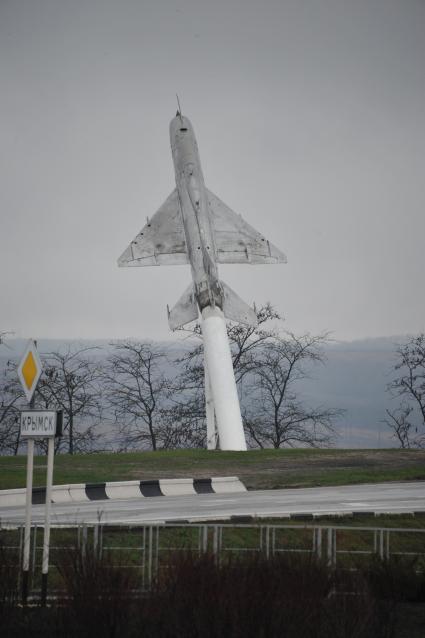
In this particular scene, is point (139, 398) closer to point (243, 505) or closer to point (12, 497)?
point (12, 497)

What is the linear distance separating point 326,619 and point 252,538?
28.4 ft

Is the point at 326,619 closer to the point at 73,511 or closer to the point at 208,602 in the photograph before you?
the point at 208,602

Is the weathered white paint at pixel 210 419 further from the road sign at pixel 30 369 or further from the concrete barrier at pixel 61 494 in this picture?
the road sign at pixel 30 369

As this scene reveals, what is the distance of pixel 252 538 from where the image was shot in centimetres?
1906

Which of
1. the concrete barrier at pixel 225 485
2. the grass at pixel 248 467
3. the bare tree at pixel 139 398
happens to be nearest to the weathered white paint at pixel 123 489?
the grass at pixel 248 467

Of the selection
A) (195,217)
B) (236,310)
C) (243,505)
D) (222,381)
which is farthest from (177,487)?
(195,217)

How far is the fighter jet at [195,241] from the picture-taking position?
124ft

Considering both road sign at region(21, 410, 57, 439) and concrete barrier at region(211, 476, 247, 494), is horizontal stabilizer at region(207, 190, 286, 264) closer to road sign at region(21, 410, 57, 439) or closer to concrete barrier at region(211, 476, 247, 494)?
concrete barrier at region(211, 476, 247, 494)

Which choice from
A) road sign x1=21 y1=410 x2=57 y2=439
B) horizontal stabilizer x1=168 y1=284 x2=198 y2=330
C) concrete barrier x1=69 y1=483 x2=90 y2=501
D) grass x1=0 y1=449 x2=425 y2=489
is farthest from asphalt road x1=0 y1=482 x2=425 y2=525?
horizontal stabilizer x1=168 y1=284 x2=198 y2=330

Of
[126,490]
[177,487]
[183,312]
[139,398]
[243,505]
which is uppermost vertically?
[183,312]

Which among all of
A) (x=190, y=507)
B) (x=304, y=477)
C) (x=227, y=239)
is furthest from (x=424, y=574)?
(x=227, y=239)

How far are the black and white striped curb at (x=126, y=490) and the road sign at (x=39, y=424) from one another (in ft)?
31.6

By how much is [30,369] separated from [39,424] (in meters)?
0.82

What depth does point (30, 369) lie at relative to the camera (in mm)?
14031
